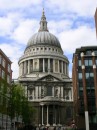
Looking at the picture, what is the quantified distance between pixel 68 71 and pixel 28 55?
2234 cm

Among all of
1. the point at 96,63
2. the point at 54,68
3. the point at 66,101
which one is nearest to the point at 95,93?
the point at 96,63

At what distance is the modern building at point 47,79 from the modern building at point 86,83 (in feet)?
136

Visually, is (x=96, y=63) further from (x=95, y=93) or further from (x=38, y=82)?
(x=38, y=82)

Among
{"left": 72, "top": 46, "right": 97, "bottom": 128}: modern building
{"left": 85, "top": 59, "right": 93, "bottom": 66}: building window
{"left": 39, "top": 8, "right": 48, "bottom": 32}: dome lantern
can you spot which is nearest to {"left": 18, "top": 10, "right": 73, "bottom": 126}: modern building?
{"left": 39, "top": 8, "right": 48, "bottom": 32}: dome lantern

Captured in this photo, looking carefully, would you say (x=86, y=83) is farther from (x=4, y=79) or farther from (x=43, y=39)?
(x=43, y=39)

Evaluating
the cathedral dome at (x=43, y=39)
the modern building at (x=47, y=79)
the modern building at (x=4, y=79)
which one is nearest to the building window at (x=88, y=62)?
the modern building at (x=4, y=79)

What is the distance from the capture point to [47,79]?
129m

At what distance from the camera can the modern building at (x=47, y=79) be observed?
393ft

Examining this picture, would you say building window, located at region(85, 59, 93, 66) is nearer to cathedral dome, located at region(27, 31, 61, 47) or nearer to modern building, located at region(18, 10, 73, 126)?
modern building, located at region(18, 10, 73, 126)

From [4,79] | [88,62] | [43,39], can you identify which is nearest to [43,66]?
[43,39]

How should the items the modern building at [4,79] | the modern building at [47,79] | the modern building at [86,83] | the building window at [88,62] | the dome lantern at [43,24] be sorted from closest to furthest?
the modern building at [4,79] → the modern building at [86,83] → the building window at [88,62] → the modern building at [47,79] → the dome lantern at [43,24]

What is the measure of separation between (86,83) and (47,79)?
175 feet

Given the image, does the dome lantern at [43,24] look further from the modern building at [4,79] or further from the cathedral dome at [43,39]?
the modern building at [4,79]

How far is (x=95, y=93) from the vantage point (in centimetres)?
7444
